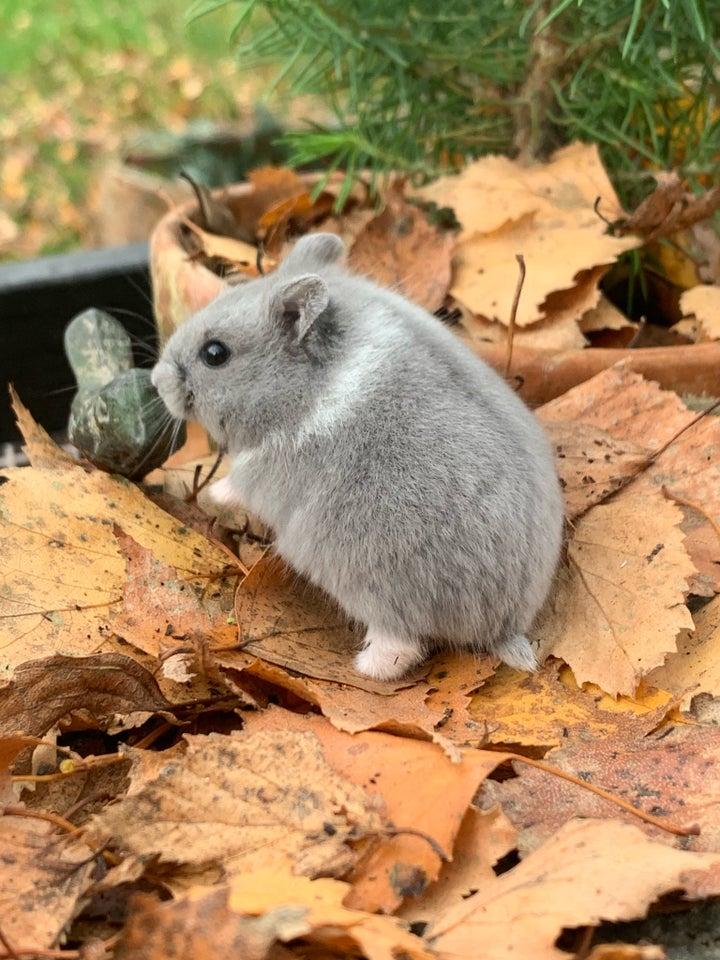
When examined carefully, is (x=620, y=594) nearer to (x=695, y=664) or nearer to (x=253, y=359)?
(x=695, y=664)

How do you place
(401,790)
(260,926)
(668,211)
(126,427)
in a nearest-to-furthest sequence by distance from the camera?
(260,926), (401,790), (126,427), (668,211)

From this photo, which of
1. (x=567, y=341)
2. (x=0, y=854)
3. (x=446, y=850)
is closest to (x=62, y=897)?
(x=0, y=854)

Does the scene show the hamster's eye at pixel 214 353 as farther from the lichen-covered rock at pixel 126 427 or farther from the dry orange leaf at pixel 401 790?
the dry orange leaf at pixel 401 790

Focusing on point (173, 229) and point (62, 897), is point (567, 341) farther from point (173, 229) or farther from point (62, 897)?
point (62, 897)

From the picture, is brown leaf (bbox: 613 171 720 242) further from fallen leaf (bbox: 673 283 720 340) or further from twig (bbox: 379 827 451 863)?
twig (bbox: 379 827 451 863)

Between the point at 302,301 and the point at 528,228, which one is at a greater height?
the point at 302,301

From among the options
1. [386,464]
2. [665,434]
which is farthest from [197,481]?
[665,434]
